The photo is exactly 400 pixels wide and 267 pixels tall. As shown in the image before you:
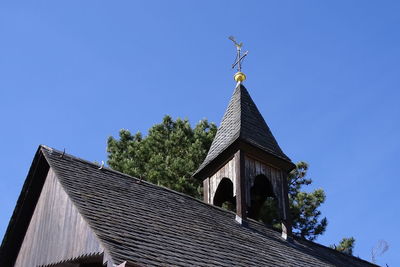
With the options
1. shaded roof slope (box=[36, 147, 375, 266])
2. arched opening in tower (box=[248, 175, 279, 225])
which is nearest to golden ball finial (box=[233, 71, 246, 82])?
arched opening in tower (box=[248, 175, 279, 225])

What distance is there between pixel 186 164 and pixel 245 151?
6.86 meters

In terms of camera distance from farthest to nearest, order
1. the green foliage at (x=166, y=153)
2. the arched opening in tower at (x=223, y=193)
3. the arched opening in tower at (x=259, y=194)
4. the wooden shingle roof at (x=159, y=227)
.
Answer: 1. the green foliage at (x=166, y=153)
2. the arched opening in tower at (x=259, y=194)
3. the arched opening in tower at (x=223, y=193)
4. the wooden shingle roof at (x=159, y=227)

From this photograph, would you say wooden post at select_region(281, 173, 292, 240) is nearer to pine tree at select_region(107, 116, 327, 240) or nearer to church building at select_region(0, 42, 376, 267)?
church building at select_region(0, 42, 376, 267)

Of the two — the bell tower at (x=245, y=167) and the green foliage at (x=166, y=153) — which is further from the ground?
the green foliage at (x=166, y=153)

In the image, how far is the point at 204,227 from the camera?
1047cm

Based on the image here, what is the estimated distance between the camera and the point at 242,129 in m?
14.0

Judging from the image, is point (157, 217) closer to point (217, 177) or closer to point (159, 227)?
point (159, 227)

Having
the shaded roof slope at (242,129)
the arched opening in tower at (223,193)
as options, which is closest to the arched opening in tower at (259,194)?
the arched opening in tower at (223,193)

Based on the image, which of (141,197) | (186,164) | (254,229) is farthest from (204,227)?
(186,164)

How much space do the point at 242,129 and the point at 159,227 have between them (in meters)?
5.24

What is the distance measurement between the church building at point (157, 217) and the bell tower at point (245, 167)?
23 mm

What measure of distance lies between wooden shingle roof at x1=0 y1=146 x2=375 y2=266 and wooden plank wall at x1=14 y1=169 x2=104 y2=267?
19cm

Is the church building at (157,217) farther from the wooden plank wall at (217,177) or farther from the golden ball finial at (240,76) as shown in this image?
the golden ball finial at (240,76)

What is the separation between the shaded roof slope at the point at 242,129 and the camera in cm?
1395
